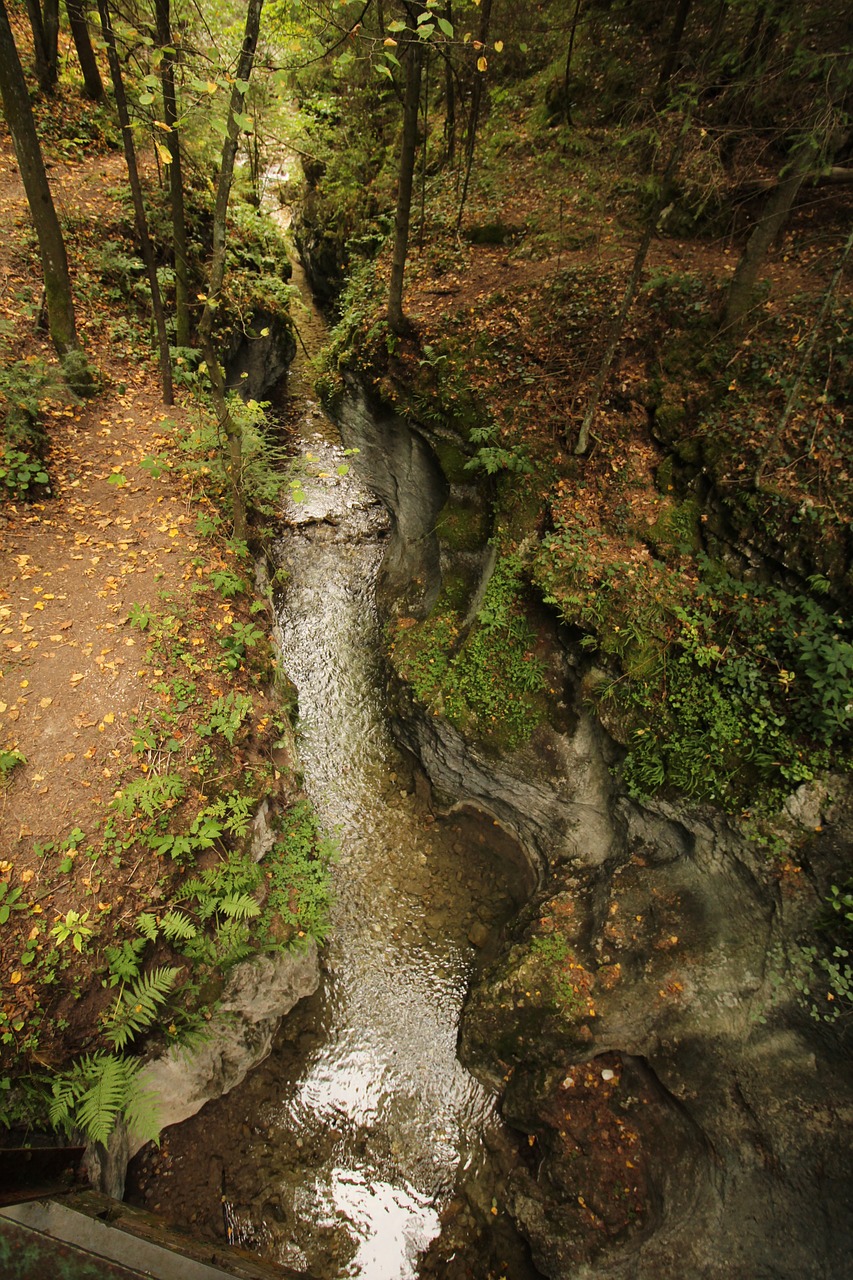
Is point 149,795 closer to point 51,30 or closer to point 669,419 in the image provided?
point 669,419

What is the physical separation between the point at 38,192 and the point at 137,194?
1.38 m

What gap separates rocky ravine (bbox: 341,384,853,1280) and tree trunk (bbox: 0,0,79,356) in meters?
9.87

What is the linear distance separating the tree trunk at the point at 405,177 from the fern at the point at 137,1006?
1076 centimetres

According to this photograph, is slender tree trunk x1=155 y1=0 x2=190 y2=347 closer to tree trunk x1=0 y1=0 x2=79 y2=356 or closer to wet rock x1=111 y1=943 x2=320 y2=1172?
tree trunk x1=0 y1=0 x2=79 y2=356

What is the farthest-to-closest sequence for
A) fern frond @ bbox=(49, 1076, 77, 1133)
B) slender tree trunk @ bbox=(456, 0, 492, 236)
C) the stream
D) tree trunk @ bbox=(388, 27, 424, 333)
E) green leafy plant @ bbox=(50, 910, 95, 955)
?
slender tree trunk @ bbox=(456, 0, 492, 236)
tree trunk @ bbox=(388, 27, 424, 333)
the stream
green leafy plant @ bbox=(50, 910, 95, 955)
fern frond @ bbox=(49, 1076, 77, 1133)

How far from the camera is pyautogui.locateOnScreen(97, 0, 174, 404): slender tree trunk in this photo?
23.3 ft

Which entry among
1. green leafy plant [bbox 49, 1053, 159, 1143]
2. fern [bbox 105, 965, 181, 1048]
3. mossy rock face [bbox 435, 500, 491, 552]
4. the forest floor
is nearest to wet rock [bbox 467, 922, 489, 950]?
the forest floor

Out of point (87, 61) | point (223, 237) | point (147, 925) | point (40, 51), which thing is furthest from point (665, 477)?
point (40, 51)

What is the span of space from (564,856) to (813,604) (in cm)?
458

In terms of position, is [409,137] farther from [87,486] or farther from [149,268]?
[87,486]

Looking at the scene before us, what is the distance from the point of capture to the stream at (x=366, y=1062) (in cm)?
600

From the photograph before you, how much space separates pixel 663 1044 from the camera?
20.7ft

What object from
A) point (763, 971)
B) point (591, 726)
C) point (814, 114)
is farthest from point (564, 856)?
point (814, 114)

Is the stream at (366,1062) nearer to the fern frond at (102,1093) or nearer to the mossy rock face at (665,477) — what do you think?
the fern frond at (102,1093)
